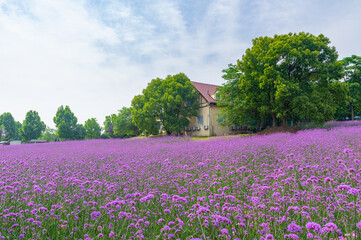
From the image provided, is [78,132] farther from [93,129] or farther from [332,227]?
[332,227]

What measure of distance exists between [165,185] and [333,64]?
76.6 feet

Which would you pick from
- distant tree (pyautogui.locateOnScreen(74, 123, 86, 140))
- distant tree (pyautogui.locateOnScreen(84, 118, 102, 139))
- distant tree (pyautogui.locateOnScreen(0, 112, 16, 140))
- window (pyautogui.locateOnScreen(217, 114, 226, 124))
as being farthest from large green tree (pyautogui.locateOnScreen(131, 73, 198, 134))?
distant tree (pyautogui.locateOnScreen(0, 112, 16, 140))

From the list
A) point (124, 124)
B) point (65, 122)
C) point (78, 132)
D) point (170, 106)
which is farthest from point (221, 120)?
point (65, 122)

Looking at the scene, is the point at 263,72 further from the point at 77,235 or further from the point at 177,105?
the point at 77,235

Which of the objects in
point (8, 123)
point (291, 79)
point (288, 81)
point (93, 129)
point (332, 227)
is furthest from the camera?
point (8, 123)

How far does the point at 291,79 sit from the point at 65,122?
47388 millimetres

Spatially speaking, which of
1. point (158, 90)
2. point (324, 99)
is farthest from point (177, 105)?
point (324, 99)

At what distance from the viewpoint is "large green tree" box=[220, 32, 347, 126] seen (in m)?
19.7

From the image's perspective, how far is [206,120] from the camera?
2955 cm

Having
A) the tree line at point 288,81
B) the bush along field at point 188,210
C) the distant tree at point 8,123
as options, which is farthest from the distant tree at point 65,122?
the bush along field at point 188,210

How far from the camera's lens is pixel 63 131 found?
1922 inches

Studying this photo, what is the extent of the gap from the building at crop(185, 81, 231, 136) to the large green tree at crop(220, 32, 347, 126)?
15.4ft

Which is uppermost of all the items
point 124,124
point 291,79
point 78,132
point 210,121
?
point 291,79

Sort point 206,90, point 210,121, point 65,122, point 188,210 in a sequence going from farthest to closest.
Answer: point 65,122 < point 206,90 < point 210,121 < point 188,210
